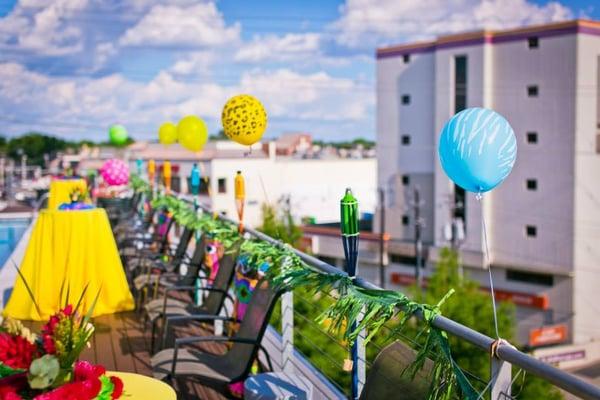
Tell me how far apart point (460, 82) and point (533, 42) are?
12.5ft

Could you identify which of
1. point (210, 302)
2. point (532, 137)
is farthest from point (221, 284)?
point (532, 137)

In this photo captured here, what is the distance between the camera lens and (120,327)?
5789 millimetres

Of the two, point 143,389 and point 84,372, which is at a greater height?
point 84,372

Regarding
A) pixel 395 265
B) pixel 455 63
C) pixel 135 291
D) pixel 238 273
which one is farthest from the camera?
pixel 395 265

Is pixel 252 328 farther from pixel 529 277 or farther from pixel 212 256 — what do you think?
pixel 529 277

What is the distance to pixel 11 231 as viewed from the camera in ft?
44.7

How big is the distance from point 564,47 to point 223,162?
19603mm

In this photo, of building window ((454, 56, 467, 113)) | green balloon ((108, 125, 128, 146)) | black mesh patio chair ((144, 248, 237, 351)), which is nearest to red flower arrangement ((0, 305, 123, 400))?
black mesh patio chair ((144, 248, 237, 351))

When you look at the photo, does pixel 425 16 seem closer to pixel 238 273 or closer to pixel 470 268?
pixel 470 268

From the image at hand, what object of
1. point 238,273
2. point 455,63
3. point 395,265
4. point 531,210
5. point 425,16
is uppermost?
point 425,16

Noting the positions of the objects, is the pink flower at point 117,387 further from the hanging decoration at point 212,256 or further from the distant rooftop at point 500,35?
the distant rooftop at point 500,35

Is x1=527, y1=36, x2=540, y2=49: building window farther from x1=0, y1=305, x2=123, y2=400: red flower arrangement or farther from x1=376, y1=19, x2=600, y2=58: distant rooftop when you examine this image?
x1=0, y1=305, x2=123, y2=400: red flower arrangement

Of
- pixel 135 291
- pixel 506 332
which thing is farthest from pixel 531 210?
pixel 135 291

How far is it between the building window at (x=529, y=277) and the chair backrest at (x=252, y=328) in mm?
28550
